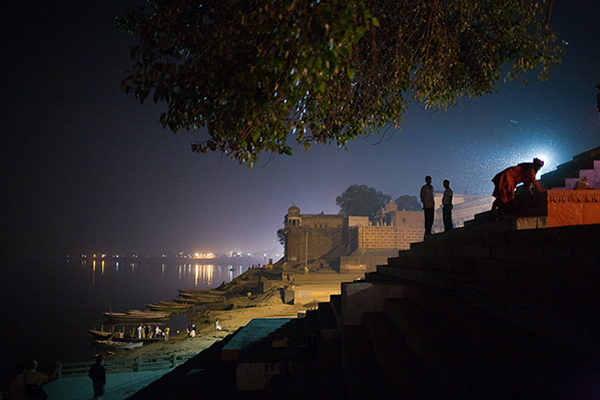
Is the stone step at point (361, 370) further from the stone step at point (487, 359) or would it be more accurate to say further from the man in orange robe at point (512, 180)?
the man in orange robe at point (512, 180)

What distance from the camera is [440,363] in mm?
2846

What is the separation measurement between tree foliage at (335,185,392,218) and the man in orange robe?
7737cm

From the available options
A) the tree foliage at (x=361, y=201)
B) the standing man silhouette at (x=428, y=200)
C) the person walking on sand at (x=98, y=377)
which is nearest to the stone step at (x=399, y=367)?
the standing man silhouette at (x=428, y=200)

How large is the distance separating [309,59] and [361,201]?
3287 inches

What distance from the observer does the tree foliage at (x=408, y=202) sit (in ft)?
299

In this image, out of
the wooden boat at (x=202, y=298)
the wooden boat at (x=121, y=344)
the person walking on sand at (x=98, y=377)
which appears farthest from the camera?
the wooden boat at (x=202, y=298)

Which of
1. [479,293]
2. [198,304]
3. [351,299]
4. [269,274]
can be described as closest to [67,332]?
[198,304]

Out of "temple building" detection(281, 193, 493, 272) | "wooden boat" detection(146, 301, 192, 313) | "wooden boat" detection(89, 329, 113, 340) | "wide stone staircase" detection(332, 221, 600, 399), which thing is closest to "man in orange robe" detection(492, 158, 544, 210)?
"wide stone staircase" detection(332, 221, 600, 399)

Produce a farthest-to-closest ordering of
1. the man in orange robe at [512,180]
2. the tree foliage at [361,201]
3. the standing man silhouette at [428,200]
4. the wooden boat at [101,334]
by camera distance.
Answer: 1. the tree foliage at [361,201]
2. the wooden boat at [101,334]
3. the standing man silhouette at [428,200]
4. the man in orange robe at [512,180]

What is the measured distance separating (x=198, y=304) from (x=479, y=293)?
157ft

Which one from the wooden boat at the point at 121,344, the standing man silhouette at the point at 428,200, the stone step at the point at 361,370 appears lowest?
the wooden boat at the point at 121,344

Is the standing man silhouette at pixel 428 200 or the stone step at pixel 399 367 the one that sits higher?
the standing man silhouette at pixel 428 200

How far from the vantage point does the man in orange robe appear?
6.63 metres

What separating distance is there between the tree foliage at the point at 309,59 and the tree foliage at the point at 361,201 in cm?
7691
